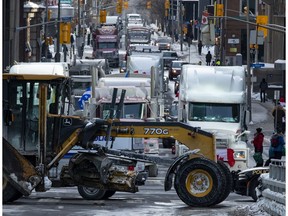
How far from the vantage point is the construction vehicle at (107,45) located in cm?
10406

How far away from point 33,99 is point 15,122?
2.00ft

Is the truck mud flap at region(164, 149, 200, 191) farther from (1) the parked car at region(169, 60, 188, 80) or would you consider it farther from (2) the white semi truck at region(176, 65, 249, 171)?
(1) the parked car at region(169, 60, 188, 80)

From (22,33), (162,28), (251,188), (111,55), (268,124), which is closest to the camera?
(251,188)

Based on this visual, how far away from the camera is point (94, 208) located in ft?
74.0

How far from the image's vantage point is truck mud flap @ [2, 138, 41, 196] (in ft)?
74.8

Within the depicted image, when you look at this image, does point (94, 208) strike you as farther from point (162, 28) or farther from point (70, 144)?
point (162, 28)

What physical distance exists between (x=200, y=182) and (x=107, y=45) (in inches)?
3371

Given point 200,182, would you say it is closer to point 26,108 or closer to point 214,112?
point 26,108

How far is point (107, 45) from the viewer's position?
10881 cm

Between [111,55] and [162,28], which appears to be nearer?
[111,55]

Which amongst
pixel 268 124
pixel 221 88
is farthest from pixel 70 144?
pixel 268 124

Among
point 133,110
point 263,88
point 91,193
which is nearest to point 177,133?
point 91,193

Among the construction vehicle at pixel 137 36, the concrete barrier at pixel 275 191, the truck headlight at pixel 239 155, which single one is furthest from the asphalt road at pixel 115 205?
the construction vehicle at pixel 137 36

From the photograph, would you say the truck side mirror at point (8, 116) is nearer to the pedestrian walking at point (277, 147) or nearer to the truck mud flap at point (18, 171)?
the truck mud flap at point (18, 171)
